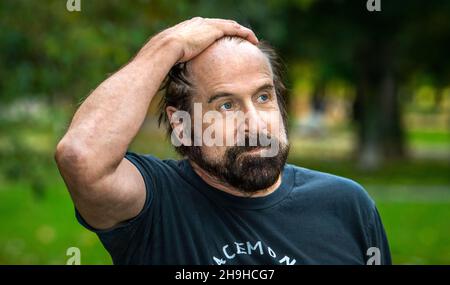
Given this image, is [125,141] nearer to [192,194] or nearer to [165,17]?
[192,194]

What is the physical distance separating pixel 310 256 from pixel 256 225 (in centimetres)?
21

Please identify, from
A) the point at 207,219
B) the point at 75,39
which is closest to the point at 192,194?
the point at 207,219

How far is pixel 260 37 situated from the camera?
14.8 metres

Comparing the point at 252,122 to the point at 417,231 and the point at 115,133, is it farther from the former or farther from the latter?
the point at 417,231

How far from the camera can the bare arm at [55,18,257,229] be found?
2574 millimetres

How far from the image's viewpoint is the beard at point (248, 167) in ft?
9.23

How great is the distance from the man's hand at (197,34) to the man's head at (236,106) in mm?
42

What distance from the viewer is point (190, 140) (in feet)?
9.90

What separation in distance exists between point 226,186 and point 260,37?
39.5 feet

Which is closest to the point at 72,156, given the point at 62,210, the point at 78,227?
the point at 78,227

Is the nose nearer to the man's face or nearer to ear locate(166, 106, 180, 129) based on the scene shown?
the man's face

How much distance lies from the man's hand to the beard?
359mm

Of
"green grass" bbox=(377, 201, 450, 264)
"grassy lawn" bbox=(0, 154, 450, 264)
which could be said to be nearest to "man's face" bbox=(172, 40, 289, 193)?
"grassy lawn" bbox=(0, 154, 450, 264)

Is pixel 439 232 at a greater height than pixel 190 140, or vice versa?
pixel 190 140
